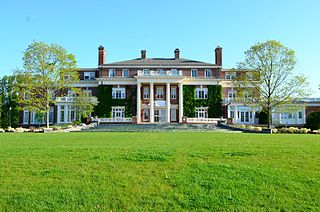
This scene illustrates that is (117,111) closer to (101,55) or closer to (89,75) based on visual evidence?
(89,75)

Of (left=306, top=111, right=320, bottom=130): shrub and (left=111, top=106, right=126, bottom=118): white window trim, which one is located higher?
(left=111, top=106, right=126, bottom=118): white window trim

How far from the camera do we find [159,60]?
51.9 m

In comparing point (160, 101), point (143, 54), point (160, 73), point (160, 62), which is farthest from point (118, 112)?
point (143, 54)

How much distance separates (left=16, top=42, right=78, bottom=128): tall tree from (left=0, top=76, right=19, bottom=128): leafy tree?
8.39 meters

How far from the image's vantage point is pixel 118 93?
1945 inches

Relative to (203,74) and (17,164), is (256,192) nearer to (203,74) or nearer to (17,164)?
(17,164)

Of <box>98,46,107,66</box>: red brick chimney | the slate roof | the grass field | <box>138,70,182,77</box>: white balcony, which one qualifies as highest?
<box>98,46,107,66</box>: red brick chimney

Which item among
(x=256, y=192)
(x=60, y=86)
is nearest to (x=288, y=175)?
(x=256, y=192)

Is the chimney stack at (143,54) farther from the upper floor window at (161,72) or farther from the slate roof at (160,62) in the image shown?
the upper floor window at (161,72)

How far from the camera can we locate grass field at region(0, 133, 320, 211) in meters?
5.95

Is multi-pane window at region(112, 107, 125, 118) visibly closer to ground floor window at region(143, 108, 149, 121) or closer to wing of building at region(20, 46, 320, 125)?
wing of building at region(20, 46, 320, 125)

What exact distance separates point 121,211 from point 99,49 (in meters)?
48.6

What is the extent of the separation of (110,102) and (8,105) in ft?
57.3

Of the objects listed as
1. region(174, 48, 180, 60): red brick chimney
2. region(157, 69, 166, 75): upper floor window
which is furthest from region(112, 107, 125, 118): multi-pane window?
Answer: region(174, 48, 180, 60): red brick chimney
